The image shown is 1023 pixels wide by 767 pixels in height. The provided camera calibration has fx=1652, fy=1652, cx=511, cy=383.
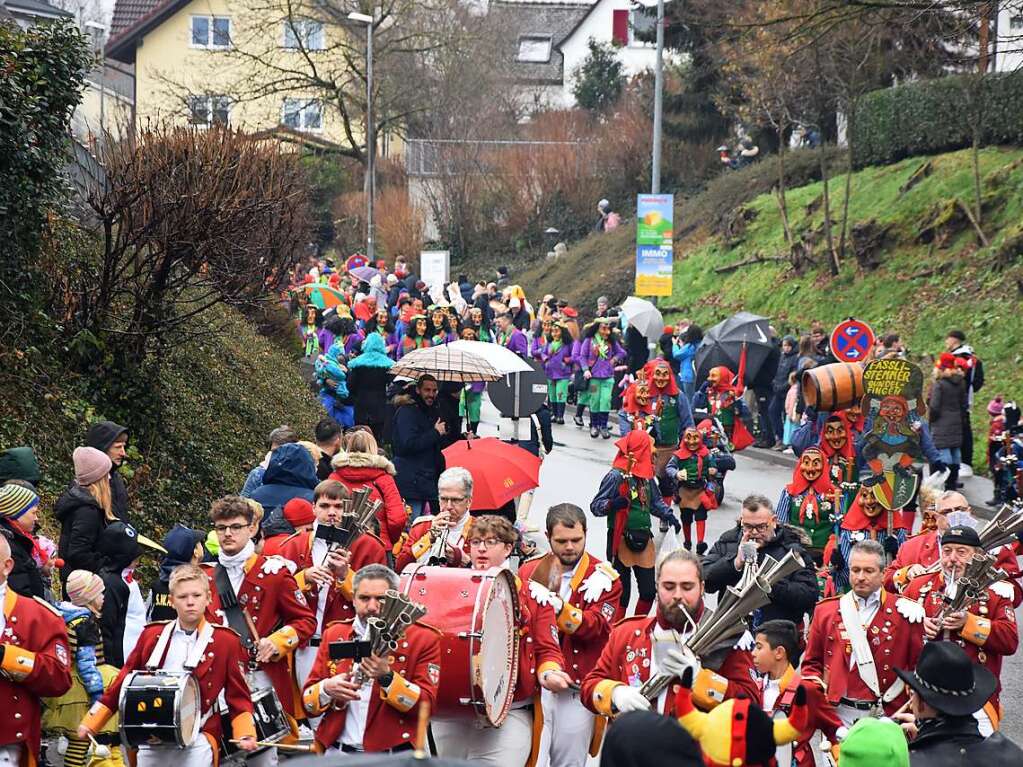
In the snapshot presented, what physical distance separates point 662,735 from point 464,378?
1173 cm

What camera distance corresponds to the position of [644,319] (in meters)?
29.2

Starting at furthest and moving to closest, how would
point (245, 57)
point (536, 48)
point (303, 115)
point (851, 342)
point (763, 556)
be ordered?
point (536, 48)
point (303, 115)
point (245, 57)
point (851, 342)
point (763, 556)

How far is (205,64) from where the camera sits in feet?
204

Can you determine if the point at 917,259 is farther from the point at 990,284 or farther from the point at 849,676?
the point at 849,676

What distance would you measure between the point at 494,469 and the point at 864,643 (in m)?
4.79

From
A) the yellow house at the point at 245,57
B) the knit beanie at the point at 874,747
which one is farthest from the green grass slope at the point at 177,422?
the yellow house at the point at 245,57

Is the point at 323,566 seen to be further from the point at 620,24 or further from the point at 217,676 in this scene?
the point at 620,24

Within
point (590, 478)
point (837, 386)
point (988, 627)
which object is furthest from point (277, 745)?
point (590, 478)

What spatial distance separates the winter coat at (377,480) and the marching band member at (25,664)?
3.88m

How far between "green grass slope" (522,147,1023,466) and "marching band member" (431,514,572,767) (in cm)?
1629

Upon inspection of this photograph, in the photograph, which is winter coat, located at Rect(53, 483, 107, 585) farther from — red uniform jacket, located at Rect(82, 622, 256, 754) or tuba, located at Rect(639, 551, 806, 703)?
tuba, located at Rect(639, 551, 806, 703)

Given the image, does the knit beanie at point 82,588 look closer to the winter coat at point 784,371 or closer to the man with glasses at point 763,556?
the man with glasses at point 763,556

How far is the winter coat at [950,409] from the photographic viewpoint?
67.4ft

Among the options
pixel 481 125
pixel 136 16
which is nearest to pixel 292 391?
pixel 481 125
